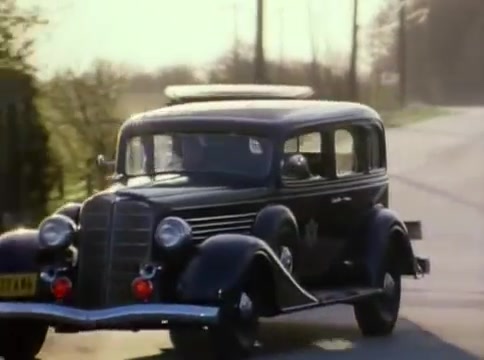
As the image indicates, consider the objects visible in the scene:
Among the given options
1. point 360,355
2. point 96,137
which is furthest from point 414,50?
point 360,355

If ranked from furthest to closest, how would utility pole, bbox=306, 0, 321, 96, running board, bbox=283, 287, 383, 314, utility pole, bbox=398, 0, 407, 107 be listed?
utility pole, bbox=398, 0, 407, 107 → utility pole, bbox=306, 0, 321, 96 → running board, bbox=283, 287, 383, 314

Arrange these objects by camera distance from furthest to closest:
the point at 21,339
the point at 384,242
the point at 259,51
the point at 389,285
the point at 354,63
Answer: the point at 354,63
the point at 259,51
the point at 389,285
the point at 384,242
the point at 21,339

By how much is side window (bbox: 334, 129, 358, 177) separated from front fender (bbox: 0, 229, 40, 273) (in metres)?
2.55

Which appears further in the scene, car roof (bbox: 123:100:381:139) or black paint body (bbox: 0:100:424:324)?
car roof (bbox: 123:100:381:139)

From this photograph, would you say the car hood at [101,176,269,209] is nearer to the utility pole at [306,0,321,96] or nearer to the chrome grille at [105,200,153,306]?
the chrome grille at [105,200,153,306]

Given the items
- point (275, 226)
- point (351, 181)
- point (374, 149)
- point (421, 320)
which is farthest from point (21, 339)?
point (421, 320)

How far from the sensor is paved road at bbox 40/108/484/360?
1105 centimetres

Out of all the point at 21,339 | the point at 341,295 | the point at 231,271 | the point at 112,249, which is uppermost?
the point at 112,249

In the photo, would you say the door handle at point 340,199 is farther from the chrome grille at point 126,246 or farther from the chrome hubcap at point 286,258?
the chrome grille at point 126,246

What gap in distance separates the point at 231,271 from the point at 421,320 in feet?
11.0

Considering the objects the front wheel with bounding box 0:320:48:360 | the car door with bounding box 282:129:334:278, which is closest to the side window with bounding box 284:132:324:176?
the car door with bounding box 282:129:334:278

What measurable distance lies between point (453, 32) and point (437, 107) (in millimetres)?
1713

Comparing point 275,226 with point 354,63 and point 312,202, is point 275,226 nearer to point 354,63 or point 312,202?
point 312,202

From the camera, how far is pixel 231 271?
9.81m
